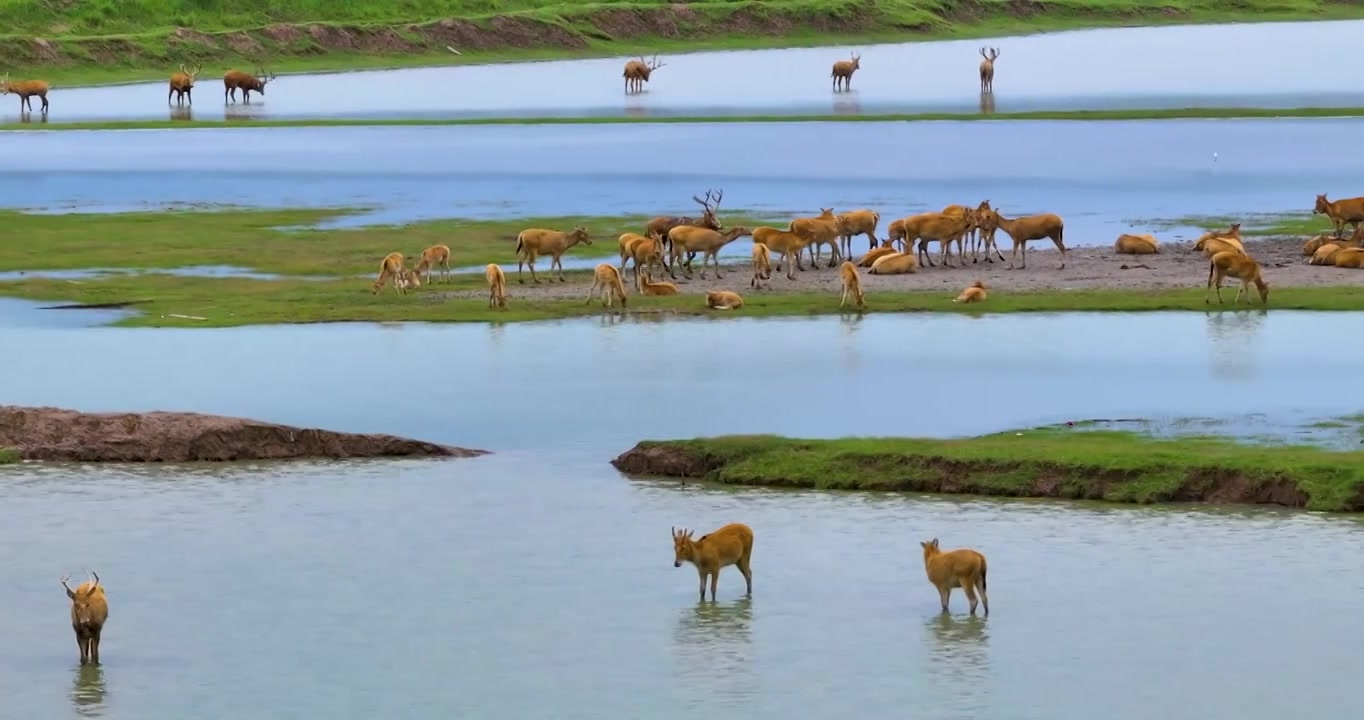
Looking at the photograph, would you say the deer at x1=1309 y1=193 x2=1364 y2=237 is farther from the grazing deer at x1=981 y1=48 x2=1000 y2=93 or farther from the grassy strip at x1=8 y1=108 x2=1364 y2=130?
the grazing deer at x1=981 y1=48 x2=1000 y2=93

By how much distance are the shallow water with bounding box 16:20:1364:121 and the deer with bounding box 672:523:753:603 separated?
153 ft

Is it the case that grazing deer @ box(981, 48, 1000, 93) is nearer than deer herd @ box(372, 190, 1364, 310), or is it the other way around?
deer herd @ box(372, 190, 1364, 310)

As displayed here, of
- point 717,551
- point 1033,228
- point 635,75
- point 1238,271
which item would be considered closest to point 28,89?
point 635,75

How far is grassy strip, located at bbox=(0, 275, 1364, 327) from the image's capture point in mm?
28016

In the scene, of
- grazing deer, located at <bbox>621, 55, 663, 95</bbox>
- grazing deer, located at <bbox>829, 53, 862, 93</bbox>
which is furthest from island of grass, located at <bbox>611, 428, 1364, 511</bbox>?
grazing deer, located at <bbox>621, 55, 663, 95</bbox>

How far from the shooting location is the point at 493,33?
87062mm

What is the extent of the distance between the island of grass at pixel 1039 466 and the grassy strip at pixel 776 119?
39.3 meters

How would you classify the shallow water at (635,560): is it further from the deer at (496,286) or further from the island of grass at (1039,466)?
the deer at (496,286)

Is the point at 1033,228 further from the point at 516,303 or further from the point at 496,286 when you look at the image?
the point at 496,286

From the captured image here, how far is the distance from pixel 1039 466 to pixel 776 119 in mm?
41281

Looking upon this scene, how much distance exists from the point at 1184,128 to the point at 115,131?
26637 millimetres

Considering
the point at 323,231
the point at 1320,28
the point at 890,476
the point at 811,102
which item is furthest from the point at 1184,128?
the point at 1320,28

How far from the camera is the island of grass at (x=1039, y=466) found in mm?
18031

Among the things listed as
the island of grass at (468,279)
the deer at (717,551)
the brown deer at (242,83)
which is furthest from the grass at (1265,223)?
the brown deer at (242,83)
